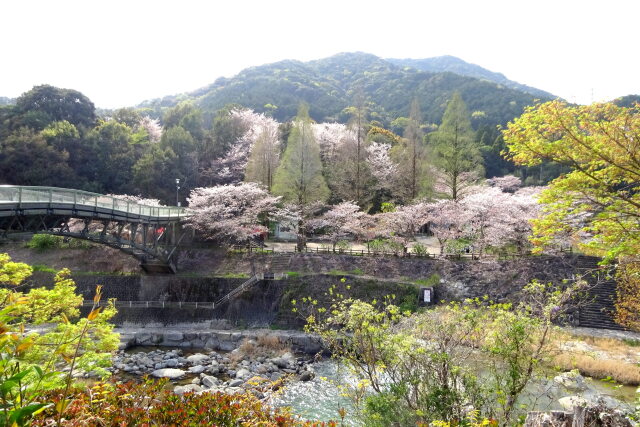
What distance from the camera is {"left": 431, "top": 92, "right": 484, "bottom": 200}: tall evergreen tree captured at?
26125mm

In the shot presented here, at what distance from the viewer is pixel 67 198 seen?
15828 millimetres

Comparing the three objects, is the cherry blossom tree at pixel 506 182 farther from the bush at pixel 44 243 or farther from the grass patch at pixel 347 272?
the bush at pixel 44 243

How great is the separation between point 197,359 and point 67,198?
9199 mm

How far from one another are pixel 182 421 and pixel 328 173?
91.2 feet

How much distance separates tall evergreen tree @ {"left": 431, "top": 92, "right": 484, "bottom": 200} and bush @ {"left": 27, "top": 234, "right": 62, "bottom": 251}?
2891 centimetres

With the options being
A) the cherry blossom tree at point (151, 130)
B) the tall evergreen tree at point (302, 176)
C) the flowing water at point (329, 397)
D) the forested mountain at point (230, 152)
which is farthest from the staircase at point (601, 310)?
the cherry blossom tree at point (151, 130)

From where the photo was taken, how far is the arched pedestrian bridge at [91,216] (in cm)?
1384

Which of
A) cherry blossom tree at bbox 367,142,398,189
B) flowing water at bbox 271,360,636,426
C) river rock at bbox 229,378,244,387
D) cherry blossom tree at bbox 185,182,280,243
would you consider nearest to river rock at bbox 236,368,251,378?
river rock at bbox 229,378,244,387

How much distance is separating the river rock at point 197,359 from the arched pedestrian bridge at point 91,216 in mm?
7321

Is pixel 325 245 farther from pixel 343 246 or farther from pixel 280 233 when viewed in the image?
pixel 280 233

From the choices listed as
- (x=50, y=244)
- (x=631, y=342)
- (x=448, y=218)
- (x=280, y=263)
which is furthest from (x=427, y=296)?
(x=50, y=244)

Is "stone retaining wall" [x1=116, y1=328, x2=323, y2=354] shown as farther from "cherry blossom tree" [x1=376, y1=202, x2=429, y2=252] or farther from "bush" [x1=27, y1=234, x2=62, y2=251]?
"bush" [x1=27, y1=234, x2=62, y2=251]

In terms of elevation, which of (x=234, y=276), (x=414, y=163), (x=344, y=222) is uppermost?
(x=414, y=163)

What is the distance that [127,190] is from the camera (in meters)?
34.5
